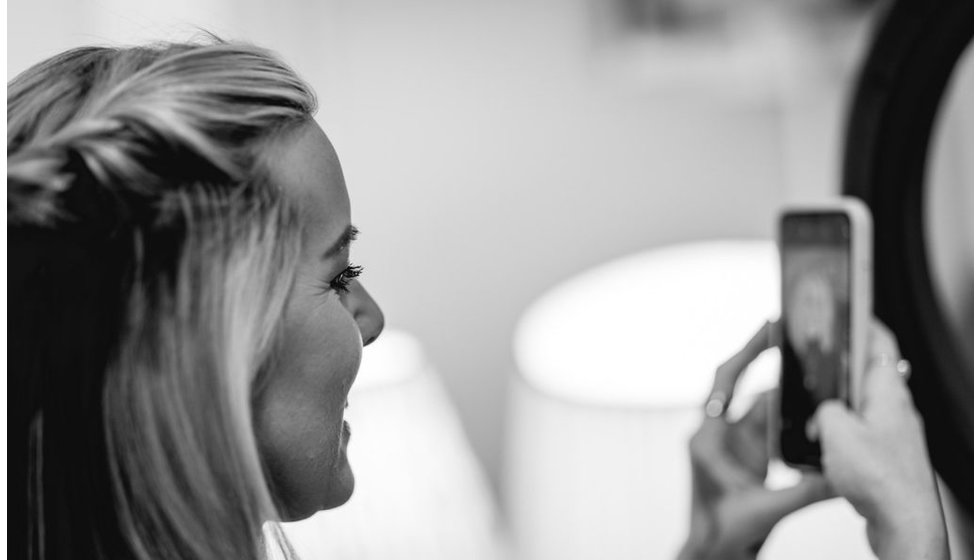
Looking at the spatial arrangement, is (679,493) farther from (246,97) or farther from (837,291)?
(246,97)

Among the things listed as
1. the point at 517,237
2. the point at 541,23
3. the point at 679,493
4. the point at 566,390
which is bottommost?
the point at 679,493

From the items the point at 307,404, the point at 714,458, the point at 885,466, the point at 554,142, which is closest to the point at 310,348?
the point at 307,404

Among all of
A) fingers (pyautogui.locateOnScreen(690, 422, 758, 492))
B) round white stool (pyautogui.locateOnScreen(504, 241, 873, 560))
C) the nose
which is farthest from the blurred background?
the nose

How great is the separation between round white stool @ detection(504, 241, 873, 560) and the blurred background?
0.05ft

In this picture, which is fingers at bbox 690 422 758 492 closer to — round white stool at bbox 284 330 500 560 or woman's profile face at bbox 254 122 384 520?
round white stool at bbox 284 330 500 560

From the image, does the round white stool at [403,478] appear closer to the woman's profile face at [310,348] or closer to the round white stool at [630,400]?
the round white stool at [630,400]

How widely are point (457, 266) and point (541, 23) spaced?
8.8 inches

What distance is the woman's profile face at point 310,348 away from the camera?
317 mm

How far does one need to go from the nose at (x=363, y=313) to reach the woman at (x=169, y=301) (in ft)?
0.09

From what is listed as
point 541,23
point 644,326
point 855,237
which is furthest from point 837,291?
point 541,23

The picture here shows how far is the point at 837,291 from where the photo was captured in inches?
21.9

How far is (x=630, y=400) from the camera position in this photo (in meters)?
0.77

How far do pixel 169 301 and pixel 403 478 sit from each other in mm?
530

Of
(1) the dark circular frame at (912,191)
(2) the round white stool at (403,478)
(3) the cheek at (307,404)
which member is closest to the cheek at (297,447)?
(3) the cheek at (307,404)
